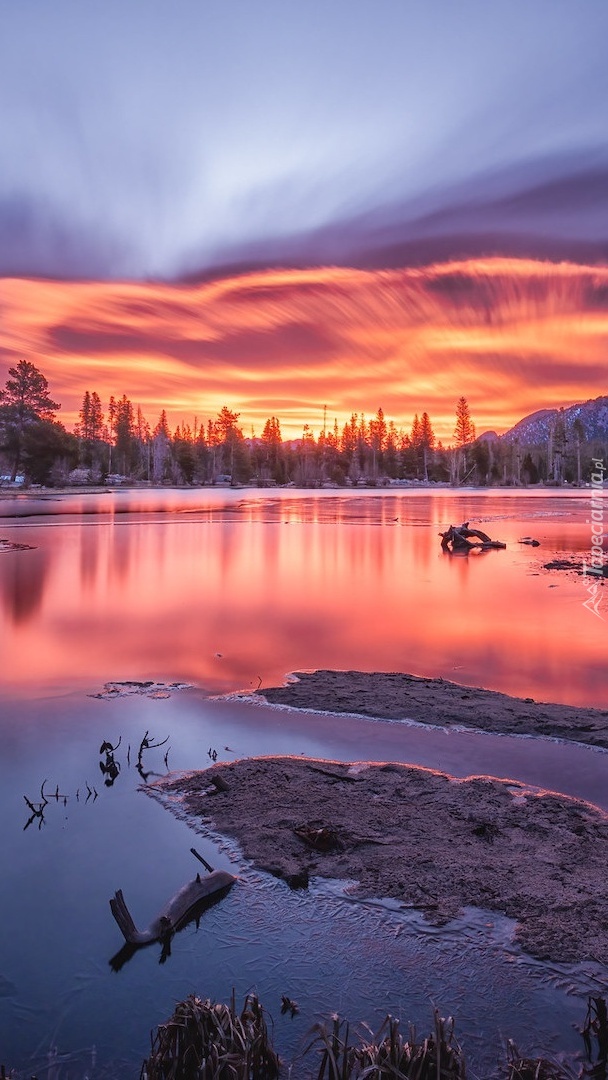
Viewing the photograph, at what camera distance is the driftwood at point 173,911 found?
4113 mm

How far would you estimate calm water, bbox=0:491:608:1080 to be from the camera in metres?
3.65

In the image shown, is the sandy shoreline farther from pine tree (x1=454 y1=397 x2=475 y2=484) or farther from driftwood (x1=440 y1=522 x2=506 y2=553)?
pine tree (x1=454 y1=397 x2=475 y2=484)

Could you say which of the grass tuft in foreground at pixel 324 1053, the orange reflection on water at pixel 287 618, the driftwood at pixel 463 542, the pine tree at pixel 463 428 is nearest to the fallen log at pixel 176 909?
the grass tuft in foreground at pixel 324 1053

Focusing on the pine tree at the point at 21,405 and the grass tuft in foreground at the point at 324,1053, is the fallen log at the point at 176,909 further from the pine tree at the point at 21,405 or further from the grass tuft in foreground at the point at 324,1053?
the pine tree at the point at 21,405

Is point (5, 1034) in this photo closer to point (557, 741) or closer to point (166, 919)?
point (166, 919)

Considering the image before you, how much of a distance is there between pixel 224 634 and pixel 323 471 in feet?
560

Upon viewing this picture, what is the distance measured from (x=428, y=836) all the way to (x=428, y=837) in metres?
0.02

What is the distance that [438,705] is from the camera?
335 inches

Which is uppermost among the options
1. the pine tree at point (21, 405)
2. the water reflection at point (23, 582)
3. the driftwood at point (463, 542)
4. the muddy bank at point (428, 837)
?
the pine tree at point (21, 405)

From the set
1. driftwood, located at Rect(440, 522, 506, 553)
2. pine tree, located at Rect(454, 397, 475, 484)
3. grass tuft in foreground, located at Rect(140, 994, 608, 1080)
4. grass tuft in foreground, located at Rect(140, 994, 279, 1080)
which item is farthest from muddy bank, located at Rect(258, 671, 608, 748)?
pine tree, located at Rect(454, 397, 475, 484)

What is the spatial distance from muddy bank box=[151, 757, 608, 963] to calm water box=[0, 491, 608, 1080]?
8.2 inches

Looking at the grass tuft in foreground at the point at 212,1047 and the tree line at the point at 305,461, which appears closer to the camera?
the grass tuft in foreground at the point at 212,1047

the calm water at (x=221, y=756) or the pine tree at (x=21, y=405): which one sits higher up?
the pine tree at (x=21, y=405)

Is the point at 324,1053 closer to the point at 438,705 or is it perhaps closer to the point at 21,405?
the point at 438,705
